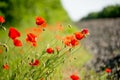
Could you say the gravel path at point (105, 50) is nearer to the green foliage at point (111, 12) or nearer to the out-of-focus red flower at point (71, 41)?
the out-of-focus red flower at point (71, 41)

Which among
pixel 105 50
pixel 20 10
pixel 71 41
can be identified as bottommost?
pixel 105 50

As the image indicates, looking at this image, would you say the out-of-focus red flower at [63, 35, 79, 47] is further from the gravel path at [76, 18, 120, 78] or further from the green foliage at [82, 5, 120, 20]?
the green foliage at [82, 5, 120, 20]

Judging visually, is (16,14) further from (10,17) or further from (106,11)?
(106,11)

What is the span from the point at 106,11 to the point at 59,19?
15503 mm

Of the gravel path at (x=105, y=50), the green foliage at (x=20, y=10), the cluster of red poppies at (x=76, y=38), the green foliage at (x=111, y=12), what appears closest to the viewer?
the cluster of red poppies at (x=76, y=38)

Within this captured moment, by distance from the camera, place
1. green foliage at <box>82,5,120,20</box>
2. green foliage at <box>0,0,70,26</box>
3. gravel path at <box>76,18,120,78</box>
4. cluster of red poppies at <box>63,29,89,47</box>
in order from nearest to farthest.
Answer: cluster of red poppies at <box>63,29,89,47</box>
gravel path at <box>76,18,120,78</box>
green foliage at <box>0,0,70,26</box>
green foliage at <box>82,5,120,20</box>

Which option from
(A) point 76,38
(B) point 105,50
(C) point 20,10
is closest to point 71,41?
(A) point 76,38

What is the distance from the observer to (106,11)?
1761 inches

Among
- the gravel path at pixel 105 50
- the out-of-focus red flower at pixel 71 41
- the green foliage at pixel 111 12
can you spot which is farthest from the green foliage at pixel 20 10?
the green foliage at pixel 111 12

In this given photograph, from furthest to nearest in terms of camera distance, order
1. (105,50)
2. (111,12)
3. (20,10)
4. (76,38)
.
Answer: (111,12)
(20,10)
(105,50)
(76,38)

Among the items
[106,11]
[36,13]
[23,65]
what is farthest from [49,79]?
[106,11]

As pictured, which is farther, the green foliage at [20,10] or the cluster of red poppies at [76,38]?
the green foliage at [20,10]

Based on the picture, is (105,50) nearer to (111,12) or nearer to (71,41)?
(71,41)

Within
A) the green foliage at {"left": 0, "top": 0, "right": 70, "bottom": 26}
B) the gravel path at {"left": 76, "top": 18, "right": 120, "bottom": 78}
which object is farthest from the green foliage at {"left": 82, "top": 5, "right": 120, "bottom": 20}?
the gravel path at {"left": 76, "top": 18, "right": 120, "bottom": 78}
